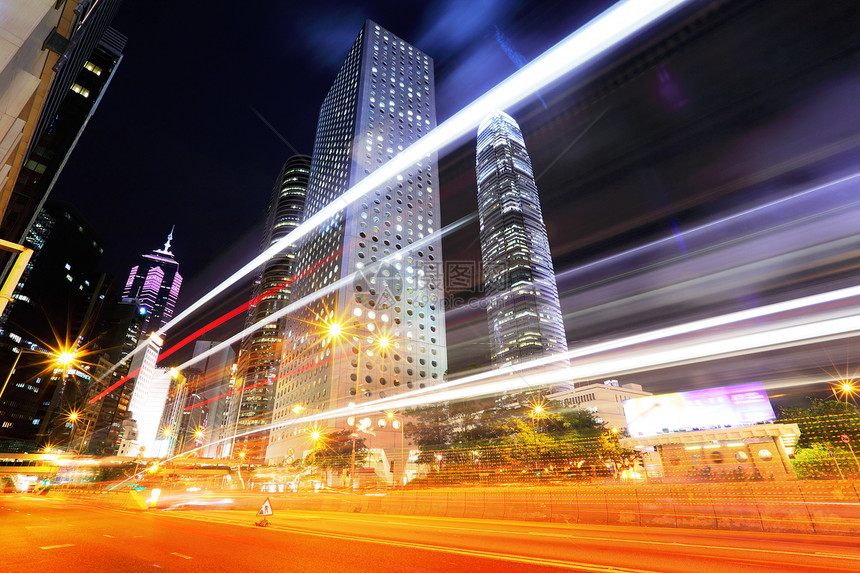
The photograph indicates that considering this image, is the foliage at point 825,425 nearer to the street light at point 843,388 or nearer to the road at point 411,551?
the street light at point 843,388

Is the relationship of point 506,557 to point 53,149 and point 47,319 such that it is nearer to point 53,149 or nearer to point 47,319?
point 53,149

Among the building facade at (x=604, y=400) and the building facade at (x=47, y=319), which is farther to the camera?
the building facade at (x=604, y=400)

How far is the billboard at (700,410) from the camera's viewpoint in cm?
3374

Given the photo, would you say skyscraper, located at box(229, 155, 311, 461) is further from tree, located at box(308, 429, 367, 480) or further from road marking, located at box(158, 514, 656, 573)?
road marking, located at box(158, 514, 656, 573)

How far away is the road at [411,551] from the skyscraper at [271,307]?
149 meters

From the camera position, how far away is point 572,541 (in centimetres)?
937

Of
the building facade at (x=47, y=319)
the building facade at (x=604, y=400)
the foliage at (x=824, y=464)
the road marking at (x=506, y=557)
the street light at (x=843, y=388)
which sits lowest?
the road marking at (x=506, y=557)

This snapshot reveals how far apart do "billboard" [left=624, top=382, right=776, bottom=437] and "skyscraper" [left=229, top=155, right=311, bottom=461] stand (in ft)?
449

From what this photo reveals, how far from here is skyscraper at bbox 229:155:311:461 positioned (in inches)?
6245

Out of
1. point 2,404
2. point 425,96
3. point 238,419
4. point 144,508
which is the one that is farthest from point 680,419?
point 238,419

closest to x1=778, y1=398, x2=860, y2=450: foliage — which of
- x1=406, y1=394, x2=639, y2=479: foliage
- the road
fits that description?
x1=406, y1=394, x2=639, y2=479: foliage

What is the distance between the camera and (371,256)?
257ft

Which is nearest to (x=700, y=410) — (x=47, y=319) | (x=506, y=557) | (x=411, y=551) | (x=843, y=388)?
(x=843, y=388)

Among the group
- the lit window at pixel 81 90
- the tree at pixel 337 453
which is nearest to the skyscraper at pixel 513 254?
the tree at pixel 337 453
